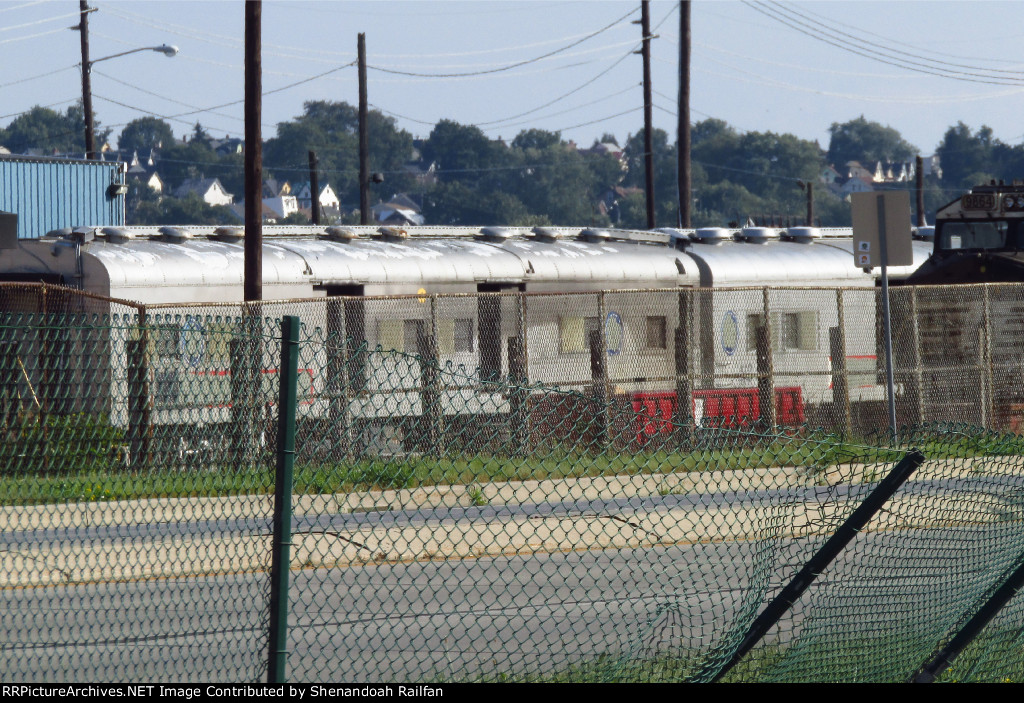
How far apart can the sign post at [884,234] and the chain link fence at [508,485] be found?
164 centimetres

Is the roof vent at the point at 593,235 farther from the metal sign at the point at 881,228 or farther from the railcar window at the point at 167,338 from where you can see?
the railcar window at the point at 167,338

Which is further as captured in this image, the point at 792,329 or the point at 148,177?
the point at 148,177

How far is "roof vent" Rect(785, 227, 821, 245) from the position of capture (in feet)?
83.4

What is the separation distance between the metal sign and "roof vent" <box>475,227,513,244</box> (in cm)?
749

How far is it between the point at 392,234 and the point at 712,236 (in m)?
6.52

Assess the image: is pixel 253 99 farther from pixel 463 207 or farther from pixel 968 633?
pixel 463 207

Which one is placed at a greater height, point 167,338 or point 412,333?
point 412,333

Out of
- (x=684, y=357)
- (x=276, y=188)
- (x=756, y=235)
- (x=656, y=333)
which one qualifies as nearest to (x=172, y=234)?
(x=656, y=333)

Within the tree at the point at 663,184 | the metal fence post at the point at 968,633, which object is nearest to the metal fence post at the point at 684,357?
the metal fence post at the point at 968,633

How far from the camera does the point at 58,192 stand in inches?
1443

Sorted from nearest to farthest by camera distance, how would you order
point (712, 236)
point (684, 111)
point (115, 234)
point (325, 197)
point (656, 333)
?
point (115, 234) < point (656, 333) < point (712, 236) < point (684, 111) < point (325, 197)

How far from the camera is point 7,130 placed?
17888cm

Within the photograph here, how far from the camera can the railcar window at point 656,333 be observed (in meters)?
20.9
